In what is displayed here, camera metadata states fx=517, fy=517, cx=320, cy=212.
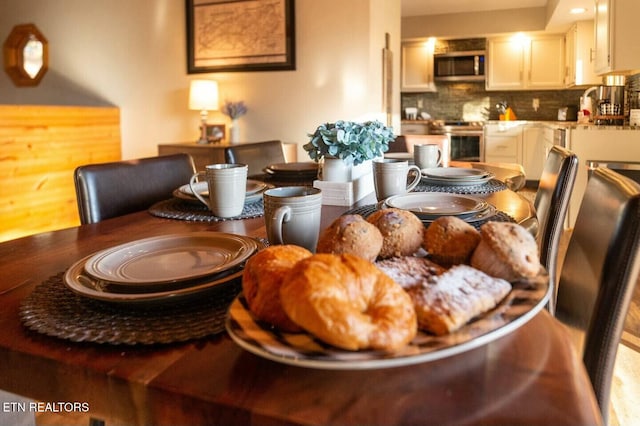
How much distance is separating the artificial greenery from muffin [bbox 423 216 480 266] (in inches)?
29.2

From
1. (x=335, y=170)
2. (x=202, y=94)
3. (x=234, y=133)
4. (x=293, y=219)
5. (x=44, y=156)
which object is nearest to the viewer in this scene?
(x=293, y=219)

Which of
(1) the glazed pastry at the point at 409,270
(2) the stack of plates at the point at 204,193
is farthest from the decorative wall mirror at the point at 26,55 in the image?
(1) the glazed pastry at the point at 409,270

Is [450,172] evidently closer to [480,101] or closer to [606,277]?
[606,277]

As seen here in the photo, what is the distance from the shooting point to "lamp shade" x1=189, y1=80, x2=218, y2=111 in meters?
4.40

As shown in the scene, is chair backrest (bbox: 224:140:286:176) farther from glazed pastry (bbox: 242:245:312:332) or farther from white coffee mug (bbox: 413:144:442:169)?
glazed pastry (bbox: 242:245:312:332)

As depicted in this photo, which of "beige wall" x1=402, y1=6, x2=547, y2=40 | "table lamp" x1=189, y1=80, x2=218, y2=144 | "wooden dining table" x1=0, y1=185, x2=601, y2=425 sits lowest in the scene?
"wooden dining table" x1=0, y1=185, x2=601, y2=425

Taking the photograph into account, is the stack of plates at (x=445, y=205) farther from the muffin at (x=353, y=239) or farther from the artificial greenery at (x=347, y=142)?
the muffin at (x=353, y=239)

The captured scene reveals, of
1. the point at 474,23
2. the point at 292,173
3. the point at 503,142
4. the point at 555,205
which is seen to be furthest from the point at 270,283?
the point at 474,23

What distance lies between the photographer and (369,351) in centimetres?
46

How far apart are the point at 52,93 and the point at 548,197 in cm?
527

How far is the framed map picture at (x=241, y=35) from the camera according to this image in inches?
172

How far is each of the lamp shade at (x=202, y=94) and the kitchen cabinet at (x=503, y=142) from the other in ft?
13.3

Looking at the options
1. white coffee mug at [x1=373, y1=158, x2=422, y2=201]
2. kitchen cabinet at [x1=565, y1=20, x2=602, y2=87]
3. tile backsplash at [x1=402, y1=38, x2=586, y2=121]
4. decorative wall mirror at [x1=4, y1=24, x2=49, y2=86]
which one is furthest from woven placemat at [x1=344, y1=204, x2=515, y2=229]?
tile backsplash at [x1=402, y1=38, x2=586, y2=121]

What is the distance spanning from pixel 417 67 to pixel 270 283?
761 cm
